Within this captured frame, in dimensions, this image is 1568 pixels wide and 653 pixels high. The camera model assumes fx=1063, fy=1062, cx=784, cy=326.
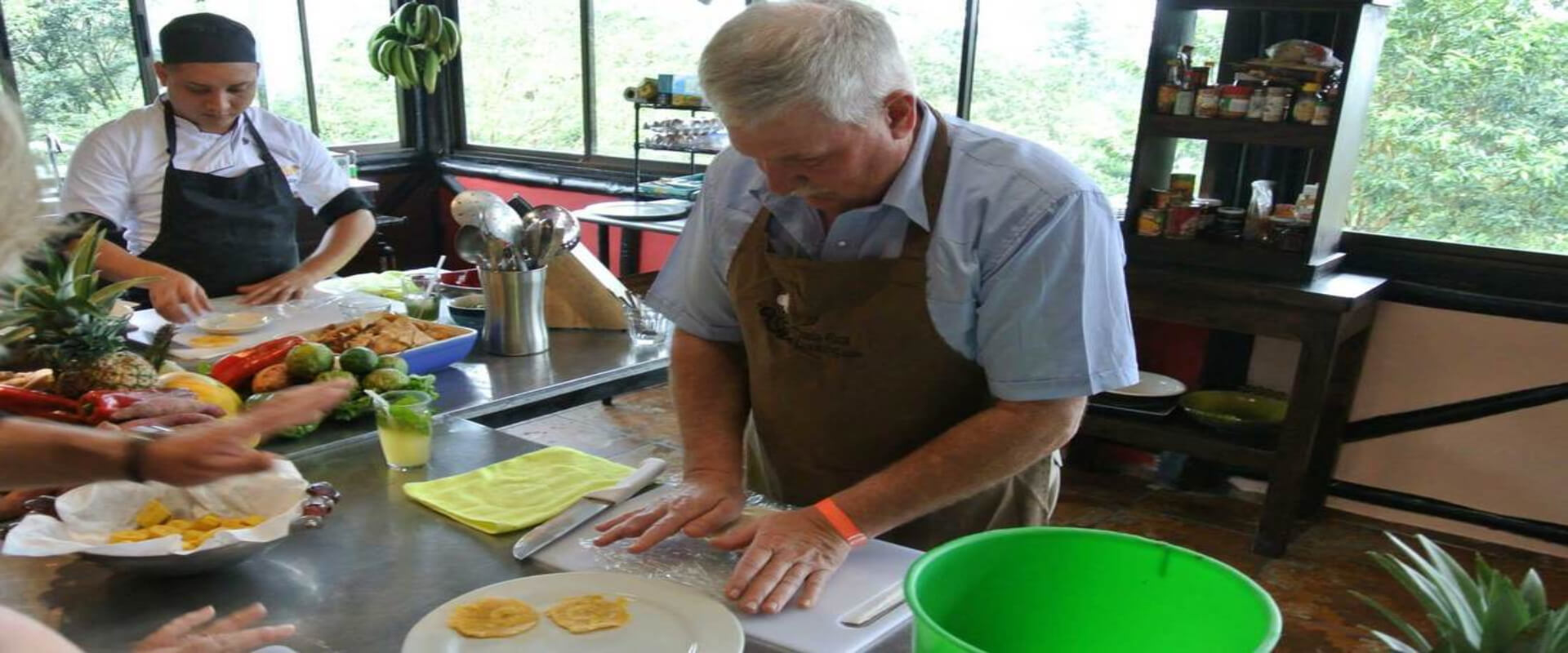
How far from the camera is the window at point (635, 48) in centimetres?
538

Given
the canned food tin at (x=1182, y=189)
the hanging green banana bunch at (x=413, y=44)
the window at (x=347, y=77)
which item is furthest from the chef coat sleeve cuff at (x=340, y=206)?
the window at (x=347, y=77)

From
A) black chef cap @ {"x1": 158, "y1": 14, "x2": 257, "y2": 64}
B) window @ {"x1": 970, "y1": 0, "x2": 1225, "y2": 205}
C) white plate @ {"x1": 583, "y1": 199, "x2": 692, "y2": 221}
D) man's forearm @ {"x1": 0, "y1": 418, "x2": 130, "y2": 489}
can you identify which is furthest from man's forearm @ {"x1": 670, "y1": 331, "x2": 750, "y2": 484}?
white plate @ {"x1": 583, "y1": 199, "x2": 692, "y2": 221}

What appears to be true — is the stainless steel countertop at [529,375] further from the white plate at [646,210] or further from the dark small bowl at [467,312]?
the white plate at [646,210]

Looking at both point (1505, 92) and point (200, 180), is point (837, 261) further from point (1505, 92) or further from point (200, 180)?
point (1505, 92)

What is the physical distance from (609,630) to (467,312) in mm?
1547

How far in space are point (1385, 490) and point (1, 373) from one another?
3835 mm

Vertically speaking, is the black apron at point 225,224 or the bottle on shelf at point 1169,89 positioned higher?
the bottle on shelf at point 1169,89

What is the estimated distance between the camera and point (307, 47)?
6090 mm

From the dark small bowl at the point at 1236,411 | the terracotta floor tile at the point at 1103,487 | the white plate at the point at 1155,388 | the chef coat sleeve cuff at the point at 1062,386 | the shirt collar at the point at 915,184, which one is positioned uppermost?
the shirt collar at the point at 915,184

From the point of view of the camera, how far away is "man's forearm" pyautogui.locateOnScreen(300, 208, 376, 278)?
9.17ft

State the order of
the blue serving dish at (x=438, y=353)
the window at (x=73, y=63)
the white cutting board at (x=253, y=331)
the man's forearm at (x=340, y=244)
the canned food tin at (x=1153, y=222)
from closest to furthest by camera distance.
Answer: the blue serving dish at (x=438, y=353), the white cutting board at (x=253, y=331), the man's forearm at (x=340, y=244), the canned food tin at (x=1153, y=222), the window at (x=73, y=63)

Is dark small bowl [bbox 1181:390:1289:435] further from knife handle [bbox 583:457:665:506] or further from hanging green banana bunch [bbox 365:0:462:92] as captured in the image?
hanging green banana bunch [bbox 365:0:462:92]

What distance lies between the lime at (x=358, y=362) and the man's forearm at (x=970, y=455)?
3.11ft

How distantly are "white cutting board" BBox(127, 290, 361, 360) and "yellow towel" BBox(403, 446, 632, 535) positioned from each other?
0.87 metres
